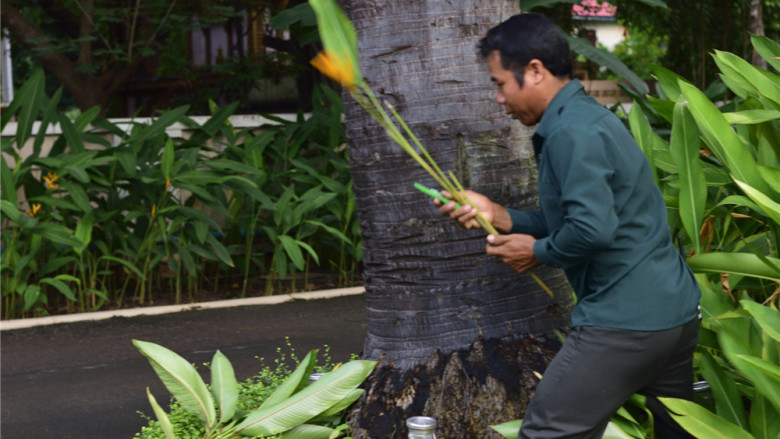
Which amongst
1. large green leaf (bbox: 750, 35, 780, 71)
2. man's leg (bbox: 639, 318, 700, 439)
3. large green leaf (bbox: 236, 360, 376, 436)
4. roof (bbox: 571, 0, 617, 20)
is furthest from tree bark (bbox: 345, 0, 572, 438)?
roof (bbox: 571, 0, 617, 20)

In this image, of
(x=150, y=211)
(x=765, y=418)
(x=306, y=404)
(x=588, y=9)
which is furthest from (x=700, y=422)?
(x=588, y=9)

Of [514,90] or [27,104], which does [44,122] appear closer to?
[27,104]

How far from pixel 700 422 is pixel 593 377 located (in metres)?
0.58

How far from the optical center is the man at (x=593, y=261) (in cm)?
265

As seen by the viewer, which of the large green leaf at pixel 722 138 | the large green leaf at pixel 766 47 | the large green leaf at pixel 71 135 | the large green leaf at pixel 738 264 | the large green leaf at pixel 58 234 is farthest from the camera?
the large green leaf at pixel 71 135

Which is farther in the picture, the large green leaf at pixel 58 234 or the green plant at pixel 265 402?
the large green leaf at pixel 58 234

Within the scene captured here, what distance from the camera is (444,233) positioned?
367cm

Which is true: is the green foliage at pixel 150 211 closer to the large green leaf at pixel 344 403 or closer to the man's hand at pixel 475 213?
the large green leaf at pixel 344 403

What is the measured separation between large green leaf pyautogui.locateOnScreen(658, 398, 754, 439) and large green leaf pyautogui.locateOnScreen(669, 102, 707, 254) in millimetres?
709

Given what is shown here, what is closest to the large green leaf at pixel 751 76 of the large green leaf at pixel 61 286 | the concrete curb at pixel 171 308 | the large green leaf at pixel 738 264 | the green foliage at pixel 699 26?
the large green leaf at pixel 738 264

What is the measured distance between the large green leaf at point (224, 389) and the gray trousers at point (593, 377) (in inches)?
58.5

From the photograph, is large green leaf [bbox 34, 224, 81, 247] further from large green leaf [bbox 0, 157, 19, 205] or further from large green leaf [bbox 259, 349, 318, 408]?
large green leaf [bbox 259, 349, 318, 408]

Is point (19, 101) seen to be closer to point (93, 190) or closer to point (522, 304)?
point (93, 190)

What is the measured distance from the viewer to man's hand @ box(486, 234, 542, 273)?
280 cm
